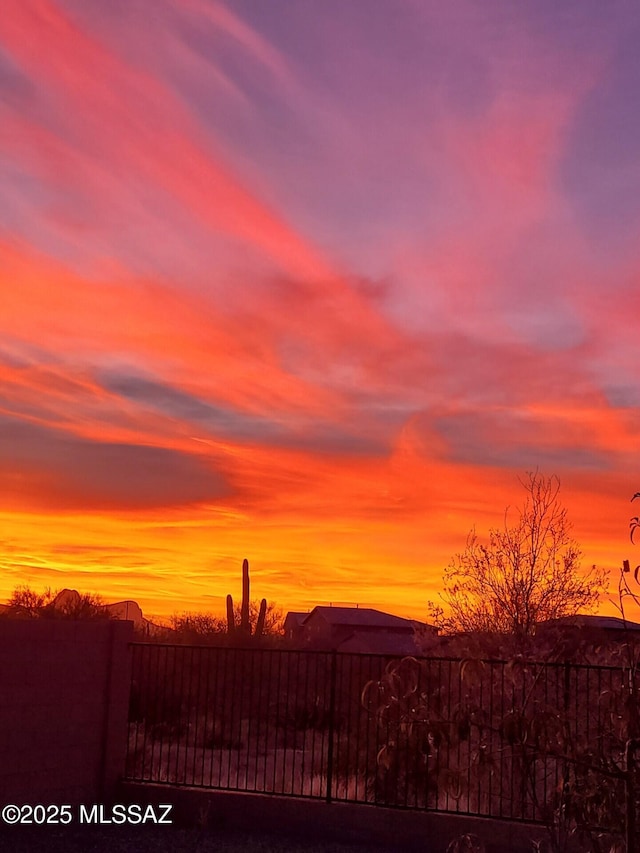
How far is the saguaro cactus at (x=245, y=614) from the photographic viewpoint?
1514 inches

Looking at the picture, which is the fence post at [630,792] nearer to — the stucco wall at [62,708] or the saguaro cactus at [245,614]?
the stucco wall at [62,708]

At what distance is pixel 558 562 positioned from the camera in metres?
19.3

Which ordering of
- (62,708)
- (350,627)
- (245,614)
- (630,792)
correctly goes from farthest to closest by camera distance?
(350,627), (245,614), (62,708), (630,792)

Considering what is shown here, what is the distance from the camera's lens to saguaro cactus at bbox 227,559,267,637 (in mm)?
38459

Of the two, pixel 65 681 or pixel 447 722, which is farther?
pixel 65 681

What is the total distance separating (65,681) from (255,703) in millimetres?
16245

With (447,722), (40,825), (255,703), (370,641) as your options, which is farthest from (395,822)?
(370,641)

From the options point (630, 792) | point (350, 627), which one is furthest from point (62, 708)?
point (350, 627)

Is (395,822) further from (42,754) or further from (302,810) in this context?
(42,754)

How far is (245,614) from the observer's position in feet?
128

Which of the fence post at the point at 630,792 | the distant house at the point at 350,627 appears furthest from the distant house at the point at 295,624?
the fence post at the point at 630,792

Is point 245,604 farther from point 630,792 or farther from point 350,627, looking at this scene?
point 630,792

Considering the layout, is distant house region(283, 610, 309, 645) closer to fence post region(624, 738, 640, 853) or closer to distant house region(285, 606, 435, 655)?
distant house region(285, 606, 435, 655)

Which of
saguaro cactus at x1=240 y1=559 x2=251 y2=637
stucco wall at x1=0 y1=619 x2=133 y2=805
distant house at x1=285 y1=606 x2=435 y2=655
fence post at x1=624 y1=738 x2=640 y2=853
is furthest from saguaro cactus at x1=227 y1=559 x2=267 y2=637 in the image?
fence post at x1=624 y1=738 x2=640 y2=853
